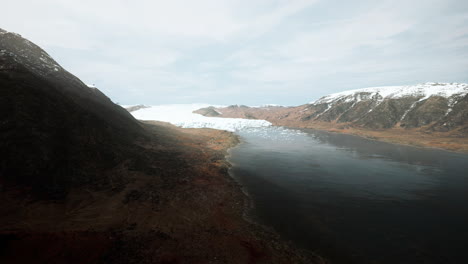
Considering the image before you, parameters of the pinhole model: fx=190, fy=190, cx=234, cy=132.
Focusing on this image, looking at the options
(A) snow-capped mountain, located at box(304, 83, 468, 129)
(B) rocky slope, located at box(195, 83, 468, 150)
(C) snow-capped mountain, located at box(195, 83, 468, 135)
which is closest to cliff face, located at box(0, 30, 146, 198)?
(B) rocky slope, located at box(195, 83, 468, 150)

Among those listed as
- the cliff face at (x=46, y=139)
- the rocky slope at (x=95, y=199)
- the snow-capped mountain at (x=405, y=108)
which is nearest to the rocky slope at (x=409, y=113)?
the snow-capped mountain at (x=405, y=108)

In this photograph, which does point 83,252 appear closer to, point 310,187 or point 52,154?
point 52,154

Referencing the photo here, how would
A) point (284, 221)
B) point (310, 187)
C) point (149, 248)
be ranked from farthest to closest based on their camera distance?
Result: point (310, 187), point (284, 221), point (149, 248)

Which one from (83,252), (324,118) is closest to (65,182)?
(83,252)

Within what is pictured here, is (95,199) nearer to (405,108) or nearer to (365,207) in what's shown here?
(365,207)

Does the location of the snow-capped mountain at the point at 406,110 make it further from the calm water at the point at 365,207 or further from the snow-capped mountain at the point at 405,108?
the calm water at the point at 365,207

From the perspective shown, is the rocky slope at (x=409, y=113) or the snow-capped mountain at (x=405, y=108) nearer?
the rocky slope at (x=409, y=113)

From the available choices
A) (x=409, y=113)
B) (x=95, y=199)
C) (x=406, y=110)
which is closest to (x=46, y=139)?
(x=95, y=199)
